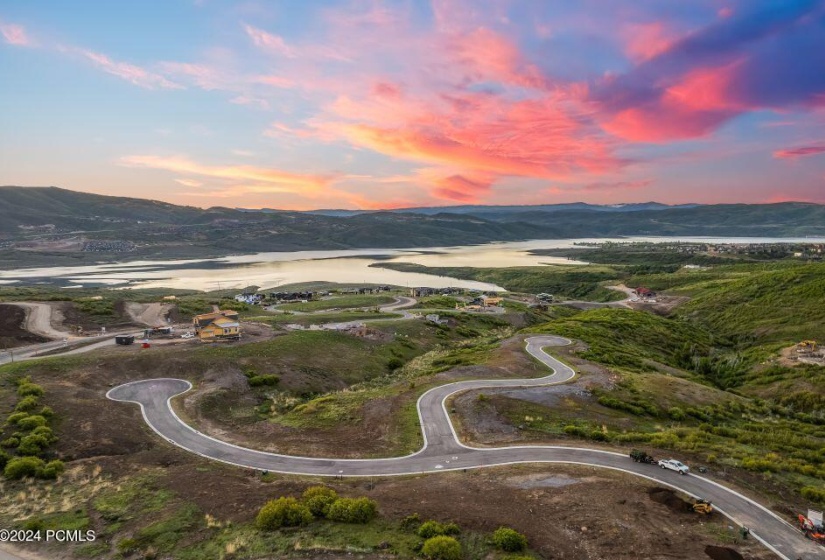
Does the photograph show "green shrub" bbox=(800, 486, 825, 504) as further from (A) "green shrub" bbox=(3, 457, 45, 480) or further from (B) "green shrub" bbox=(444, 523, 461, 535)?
(A) "green shrub" bbox=(3, 457, 45, 480)

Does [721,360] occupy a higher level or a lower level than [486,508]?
lower

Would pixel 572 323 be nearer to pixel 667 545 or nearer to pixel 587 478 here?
pixel 587 478

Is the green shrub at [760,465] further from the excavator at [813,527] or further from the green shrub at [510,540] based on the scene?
the green shrub at [510,540]

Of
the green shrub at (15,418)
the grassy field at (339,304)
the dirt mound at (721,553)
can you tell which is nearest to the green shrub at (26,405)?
the green shrub at (15,418)

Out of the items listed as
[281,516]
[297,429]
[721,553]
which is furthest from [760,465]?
[297,429]

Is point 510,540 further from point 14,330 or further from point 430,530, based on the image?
point 14,330

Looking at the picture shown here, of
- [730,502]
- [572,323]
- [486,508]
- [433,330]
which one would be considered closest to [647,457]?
[730,502]
